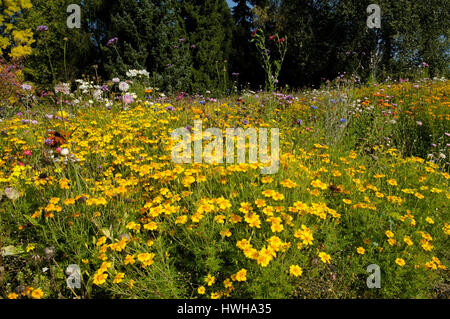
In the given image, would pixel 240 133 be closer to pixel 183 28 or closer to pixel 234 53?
pixel 183 28

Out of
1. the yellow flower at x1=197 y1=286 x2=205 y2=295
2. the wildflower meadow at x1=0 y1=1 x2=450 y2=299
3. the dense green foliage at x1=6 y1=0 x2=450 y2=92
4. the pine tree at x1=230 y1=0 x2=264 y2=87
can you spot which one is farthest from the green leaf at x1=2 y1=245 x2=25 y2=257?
the pine tree at x1=230 y1=0 x2=264 y2=87

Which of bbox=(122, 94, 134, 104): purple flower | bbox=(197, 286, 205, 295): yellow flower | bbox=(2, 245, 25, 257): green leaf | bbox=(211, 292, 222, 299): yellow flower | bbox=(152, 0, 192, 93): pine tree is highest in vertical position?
bbox=(152, 0, 192, 93): pine tree

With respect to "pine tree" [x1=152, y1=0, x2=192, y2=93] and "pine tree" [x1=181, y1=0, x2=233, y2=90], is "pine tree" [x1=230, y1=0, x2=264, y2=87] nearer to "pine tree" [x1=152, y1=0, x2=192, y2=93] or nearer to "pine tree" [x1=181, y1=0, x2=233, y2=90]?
"pine tree" [x1=181, y1=0, x2=233, y2=90]

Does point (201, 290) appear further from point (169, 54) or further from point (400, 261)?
point (169, 54)

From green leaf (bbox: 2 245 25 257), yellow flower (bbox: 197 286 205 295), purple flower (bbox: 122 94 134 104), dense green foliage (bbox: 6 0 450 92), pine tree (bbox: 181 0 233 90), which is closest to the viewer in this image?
yellow flower (bbox: 197 286 205 295)

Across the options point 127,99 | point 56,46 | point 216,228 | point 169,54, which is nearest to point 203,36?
point 169,54

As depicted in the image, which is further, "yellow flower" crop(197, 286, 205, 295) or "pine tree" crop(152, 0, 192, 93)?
"pine tree" crop(152, 0, 192, 93)

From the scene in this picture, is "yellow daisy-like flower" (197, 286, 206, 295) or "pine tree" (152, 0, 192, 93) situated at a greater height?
"pine tree" (152, 0, 192, 93)

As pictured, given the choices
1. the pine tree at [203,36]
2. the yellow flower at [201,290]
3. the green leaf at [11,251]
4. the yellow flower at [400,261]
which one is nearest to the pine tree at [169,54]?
the pine tree at [203,36]

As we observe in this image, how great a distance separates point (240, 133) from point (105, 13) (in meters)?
11.2

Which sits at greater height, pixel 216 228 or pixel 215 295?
pixel 216 228

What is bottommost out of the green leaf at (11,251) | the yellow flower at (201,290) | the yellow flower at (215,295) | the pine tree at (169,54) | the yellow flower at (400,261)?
the yellow flower at (215,295)

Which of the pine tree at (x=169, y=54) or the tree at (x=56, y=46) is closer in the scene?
the pine tree at (x=169, y=54)

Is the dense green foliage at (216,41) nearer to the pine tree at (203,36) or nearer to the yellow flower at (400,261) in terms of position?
the pine tree at (203,36)
